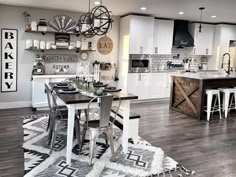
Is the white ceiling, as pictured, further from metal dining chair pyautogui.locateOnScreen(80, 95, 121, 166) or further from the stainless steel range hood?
metal dining chair pyautogui.locateOnScreen(80, 95, 121, 166)

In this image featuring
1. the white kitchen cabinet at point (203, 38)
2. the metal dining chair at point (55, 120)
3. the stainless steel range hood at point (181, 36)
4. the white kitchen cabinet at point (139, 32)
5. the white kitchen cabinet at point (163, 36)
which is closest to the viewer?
the metal dining chair at point (55, 120)

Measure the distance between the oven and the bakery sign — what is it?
70 centimetres

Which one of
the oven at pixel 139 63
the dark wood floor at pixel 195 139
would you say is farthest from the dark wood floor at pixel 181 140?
the oven at pixel 139 63

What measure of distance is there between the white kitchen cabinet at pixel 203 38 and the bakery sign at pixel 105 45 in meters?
2.88

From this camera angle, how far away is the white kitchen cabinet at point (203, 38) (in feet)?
26.3

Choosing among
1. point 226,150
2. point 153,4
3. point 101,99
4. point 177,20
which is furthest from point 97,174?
point 177,20

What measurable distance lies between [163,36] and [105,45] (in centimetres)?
183

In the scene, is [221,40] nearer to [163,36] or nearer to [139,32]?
[163,36]

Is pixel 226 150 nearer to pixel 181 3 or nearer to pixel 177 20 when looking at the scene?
Result: pixel 181 3

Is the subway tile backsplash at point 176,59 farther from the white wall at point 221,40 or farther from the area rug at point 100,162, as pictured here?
the area rug at point 100,162

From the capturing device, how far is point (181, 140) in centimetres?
428

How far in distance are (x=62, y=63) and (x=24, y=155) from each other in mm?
3582

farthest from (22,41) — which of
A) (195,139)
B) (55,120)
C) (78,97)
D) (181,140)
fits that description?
(195,139)

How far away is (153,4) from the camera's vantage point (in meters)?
5.38
